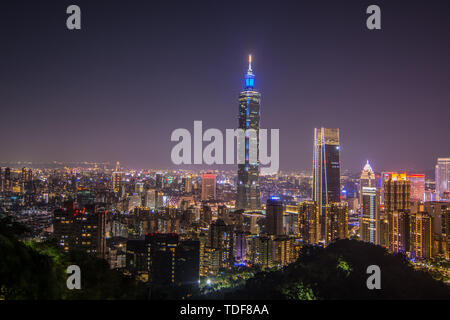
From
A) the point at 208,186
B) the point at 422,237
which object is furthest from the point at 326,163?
the point at 422,237

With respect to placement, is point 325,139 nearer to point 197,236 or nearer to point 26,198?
point 197,236

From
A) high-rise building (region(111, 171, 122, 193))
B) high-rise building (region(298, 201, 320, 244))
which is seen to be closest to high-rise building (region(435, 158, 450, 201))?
high-rise building (region(298, 201, 320, 244))

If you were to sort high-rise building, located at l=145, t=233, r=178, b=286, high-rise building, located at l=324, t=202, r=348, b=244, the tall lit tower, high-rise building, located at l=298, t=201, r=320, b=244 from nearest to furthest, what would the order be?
1. high-rise building, located at l=145, t=233, r=178, b=286
2. high-rise building, located at l=298, t=201, r=320, b=244
3. high-rise building, located at l=324, t=202, r=348, b=244
4. the tall lit tower

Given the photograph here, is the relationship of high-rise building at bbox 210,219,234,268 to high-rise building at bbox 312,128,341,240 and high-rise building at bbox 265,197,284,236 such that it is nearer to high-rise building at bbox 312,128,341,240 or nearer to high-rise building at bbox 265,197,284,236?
high-rise building at bbox 265,197,284,236

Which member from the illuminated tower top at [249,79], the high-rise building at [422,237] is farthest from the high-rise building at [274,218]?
the illuminated tower top at [249,79]

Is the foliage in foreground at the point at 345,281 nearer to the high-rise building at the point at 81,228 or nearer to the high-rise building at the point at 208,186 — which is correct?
the high-rise building at the point at 81,228
